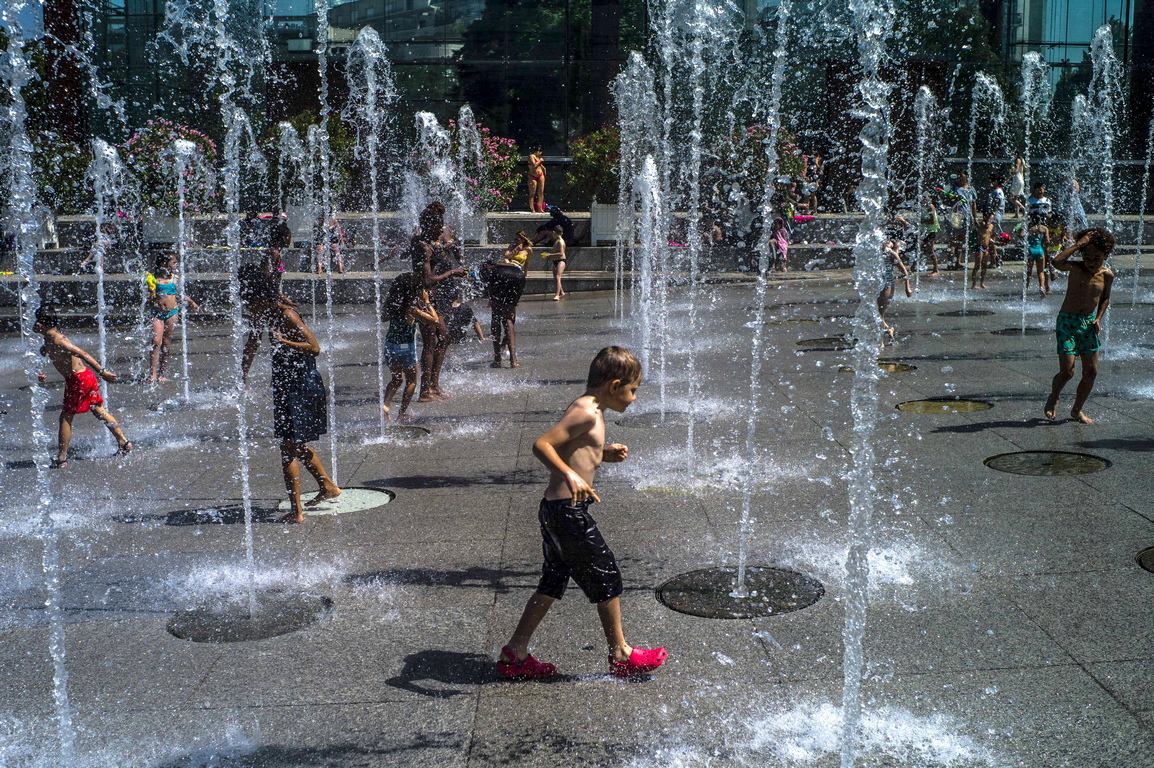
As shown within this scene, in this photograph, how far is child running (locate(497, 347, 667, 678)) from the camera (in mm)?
4207

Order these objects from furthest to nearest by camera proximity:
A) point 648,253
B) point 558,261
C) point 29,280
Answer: point 558,261, point 648,253, point 29,280

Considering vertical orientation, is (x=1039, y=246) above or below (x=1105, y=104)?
below

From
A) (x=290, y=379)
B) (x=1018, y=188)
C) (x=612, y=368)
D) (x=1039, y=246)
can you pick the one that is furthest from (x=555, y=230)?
(x=612, y=368)

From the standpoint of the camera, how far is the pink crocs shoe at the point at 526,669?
4.25 meters

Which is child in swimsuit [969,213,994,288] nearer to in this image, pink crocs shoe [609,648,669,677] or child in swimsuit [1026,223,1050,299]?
child in swimsuit [1026,223,1050,299]

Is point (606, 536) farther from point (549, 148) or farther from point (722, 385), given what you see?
point (549, 148)

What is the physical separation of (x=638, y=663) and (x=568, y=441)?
91cm

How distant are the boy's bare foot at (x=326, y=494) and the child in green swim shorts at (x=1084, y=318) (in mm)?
5325

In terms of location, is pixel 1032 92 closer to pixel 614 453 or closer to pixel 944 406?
pixel 944 406

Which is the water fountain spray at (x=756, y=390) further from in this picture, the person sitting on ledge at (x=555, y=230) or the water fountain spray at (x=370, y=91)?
the water fountain spray at (x=370, y=91)

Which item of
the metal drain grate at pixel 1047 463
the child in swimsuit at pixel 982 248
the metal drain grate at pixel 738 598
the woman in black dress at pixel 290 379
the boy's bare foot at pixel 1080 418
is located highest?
the child in swimsuit at pixel 982 248

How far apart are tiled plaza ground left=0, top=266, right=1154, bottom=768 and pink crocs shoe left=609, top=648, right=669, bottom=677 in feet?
0.22

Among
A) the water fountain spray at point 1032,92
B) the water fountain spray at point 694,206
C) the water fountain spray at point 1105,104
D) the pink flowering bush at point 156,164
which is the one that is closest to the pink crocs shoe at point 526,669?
the water fountain spray at point 694,206

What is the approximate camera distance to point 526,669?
4.25 metres
